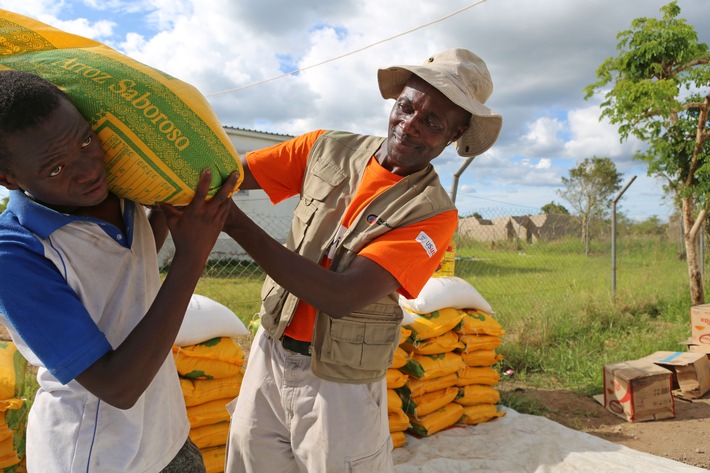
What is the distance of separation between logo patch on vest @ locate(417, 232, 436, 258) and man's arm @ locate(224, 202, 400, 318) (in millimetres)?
168

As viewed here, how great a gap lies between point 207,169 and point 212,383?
2023 millimetres

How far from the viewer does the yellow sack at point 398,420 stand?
3771 mm

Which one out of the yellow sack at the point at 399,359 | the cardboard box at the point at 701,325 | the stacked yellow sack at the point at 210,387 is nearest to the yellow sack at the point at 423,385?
the yellow sack at the point at 399,359

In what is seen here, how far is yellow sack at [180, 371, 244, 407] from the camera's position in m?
2.89

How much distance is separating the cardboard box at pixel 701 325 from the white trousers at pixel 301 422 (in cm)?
504

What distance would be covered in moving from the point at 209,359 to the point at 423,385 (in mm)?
1722

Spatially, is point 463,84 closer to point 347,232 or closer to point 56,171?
point 347,232

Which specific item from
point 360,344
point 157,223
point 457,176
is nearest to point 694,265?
point 457,176

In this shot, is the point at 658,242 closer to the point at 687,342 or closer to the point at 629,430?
the point at 687,342

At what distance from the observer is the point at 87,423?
46.6 inches

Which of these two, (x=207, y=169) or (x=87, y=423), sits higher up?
(x=207, y=169)

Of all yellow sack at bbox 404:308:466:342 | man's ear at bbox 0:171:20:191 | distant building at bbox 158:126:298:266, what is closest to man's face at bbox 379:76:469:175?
man's ear at bbox 0:171:20:191

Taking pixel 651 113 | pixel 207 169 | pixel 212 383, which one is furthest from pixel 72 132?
pixel 651 113

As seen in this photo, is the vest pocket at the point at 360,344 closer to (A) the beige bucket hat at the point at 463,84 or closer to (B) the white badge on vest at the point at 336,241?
(B) the white badge on vest at the point at 336,241
